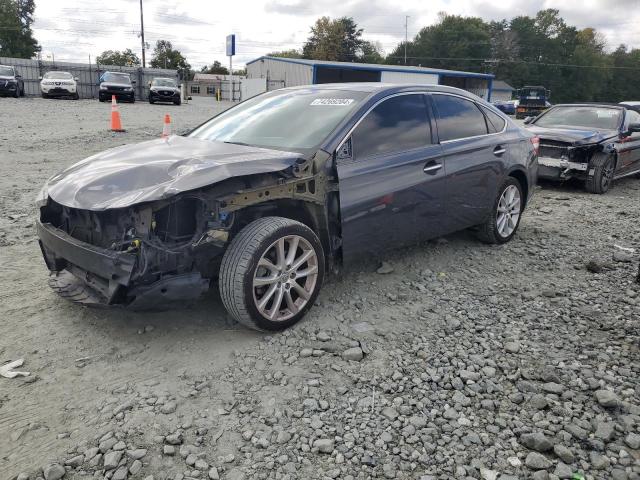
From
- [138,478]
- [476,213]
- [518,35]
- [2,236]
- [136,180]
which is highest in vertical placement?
[518,35]

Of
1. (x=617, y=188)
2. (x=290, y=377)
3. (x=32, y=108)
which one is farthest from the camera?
(x=32, y=108)

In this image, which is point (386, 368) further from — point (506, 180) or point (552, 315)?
point (506, 180)

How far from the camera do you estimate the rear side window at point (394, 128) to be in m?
3.94

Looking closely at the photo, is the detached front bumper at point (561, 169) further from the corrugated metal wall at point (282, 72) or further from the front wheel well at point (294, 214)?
the corrugated metal wall at point (282, 72)

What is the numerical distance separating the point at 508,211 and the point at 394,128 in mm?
2056

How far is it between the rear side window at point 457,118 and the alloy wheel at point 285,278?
1.86m

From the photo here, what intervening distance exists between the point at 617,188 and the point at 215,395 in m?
9.39

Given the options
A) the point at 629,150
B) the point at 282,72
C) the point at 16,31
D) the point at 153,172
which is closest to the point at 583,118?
the point at 629,150

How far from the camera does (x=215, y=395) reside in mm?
2854

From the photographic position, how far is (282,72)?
48844mm

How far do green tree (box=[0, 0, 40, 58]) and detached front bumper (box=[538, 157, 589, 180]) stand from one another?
239 feet

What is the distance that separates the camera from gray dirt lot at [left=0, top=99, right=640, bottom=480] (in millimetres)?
2406

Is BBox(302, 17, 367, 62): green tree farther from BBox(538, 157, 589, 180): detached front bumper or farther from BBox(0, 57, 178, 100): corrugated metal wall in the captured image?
BBox(538, 157, 589, 180): detached front bumper

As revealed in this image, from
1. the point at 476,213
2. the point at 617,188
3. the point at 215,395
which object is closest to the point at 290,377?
the point at 215,395
